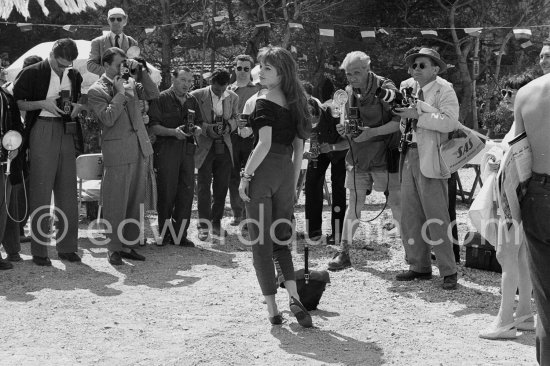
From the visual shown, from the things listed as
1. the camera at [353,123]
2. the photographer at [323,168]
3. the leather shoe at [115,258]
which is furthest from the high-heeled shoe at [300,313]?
the photographer at [323,168]

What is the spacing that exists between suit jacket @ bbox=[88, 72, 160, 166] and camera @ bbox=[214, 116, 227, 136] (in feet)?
4.68

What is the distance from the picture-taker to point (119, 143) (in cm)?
827

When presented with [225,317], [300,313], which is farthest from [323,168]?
[300,313]

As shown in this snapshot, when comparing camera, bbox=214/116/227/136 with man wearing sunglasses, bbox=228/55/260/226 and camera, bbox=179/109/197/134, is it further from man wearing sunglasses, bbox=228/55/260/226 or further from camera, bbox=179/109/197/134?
camera, bbox=179/109/197/134

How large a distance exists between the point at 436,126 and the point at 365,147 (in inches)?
43.6

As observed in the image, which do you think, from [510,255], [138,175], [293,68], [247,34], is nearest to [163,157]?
[138,175]

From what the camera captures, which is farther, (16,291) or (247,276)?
(247,276)

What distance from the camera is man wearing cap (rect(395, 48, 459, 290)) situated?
710 cm

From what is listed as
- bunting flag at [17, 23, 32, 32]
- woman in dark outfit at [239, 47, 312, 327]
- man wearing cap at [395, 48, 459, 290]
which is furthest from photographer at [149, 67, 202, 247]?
bunting flag at [17, 23, 32, 32]

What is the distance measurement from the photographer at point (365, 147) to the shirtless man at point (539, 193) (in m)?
3.63

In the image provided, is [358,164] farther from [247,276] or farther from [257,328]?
[257,328]

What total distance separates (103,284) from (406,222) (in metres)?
2.75

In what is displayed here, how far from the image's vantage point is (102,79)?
27.0 feet

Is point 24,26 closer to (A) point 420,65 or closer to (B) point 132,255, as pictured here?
(B) point 132,255
